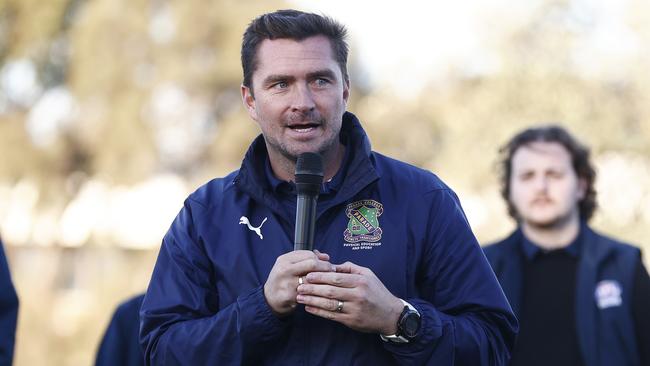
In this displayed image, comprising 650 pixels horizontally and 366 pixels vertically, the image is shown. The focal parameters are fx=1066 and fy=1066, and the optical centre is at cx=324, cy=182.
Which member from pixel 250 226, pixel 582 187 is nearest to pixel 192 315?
pixel 250 226

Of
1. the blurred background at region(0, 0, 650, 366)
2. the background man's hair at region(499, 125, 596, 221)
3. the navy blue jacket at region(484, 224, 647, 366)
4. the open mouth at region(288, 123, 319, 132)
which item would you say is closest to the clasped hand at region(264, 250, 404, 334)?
the open mouth at region(288, 123, 319, 132)

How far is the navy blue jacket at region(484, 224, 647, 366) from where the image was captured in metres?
5.80

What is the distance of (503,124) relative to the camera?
14.6 meters

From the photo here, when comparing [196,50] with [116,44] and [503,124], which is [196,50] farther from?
[503,124]

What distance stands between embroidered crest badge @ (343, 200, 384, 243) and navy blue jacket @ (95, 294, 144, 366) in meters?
2.47

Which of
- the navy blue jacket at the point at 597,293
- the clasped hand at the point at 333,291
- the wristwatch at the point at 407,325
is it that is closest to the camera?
the clasped hand at the point at 333,291

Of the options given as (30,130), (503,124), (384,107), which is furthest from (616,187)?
(30,130)

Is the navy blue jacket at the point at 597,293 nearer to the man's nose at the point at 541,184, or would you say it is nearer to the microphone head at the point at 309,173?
the man's nose at the point at 541,184

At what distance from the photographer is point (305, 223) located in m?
3.25

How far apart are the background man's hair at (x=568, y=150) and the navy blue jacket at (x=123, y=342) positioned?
8.08 ft

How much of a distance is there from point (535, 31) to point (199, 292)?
1171 cm

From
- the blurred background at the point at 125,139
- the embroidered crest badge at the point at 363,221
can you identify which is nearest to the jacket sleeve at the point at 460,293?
the embroidered crest badge at the point at 363,221

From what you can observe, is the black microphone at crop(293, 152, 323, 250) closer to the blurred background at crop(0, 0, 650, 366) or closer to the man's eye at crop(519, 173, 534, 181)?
the man's eye at crop(519, 173, 534, 181)

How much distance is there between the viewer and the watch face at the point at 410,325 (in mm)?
3266
